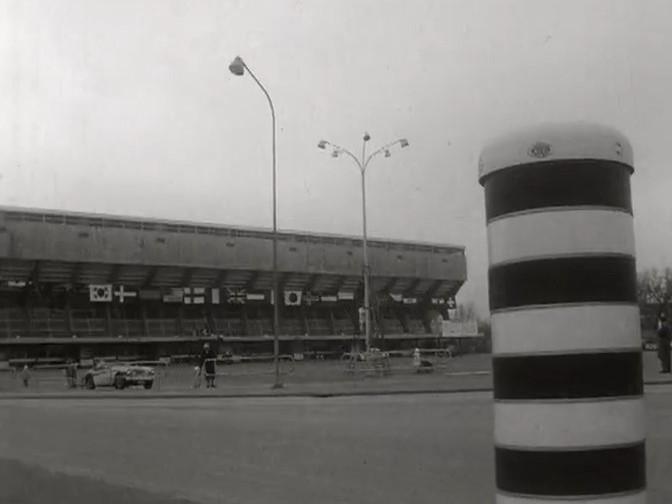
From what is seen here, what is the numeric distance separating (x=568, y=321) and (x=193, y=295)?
251 feet

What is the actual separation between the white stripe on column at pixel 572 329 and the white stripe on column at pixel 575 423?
5.4 inches

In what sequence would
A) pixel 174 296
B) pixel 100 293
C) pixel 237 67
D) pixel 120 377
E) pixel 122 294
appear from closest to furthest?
pixel 237 67, pixel 120 377, pixel 100 293, pixel 122 294, pixel 174 296

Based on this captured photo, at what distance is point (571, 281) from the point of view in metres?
2.06

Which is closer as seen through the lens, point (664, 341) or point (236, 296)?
point (664, 341)

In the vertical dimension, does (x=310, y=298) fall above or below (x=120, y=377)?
above

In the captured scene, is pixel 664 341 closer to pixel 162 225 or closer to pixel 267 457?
pixel 267 457

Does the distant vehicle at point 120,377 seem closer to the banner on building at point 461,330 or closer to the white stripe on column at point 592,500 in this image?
the white stripe on column at point 592,500

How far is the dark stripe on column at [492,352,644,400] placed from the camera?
2043 mm

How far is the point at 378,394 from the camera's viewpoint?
2125 cm

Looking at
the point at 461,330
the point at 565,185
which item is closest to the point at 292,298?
the point at 461,330

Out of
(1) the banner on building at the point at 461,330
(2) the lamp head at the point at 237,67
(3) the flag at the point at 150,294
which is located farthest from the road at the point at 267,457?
Result: (1) the banner on building at the point at 461,330

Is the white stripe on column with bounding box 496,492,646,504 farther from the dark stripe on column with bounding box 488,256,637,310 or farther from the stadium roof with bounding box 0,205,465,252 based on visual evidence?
the stadium roof with bounding box 0,205,465,252

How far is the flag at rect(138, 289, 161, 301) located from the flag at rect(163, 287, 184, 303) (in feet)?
2.02

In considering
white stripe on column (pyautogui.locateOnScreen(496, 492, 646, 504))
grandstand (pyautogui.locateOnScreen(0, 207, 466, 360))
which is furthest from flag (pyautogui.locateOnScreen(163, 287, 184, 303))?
white stripe on column (pyautogui.locateOnScreen(496, 492, 646, 504))
